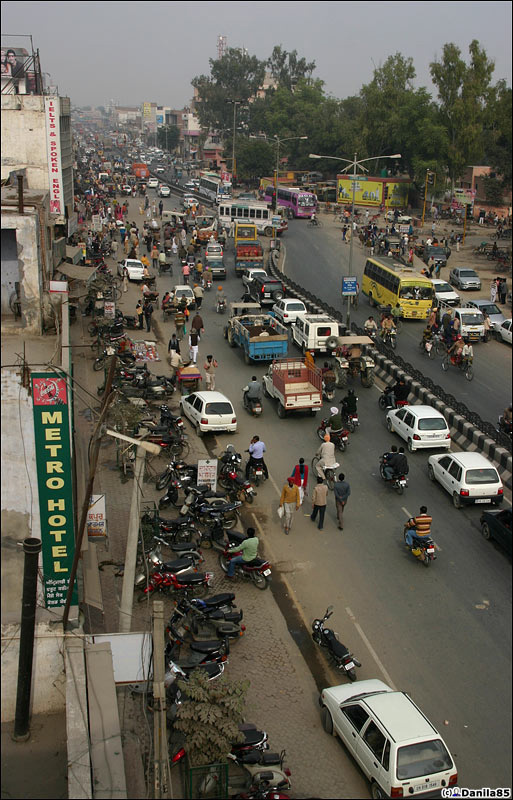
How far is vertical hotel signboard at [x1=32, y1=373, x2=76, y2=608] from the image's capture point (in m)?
9.34

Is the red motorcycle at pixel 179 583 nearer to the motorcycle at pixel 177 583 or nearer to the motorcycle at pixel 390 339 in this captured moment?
the motorcycle at pixel 177 583

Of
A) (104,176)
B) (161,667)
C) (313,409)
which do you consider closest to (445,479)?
(313,409)

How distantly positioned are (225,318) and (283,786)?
25821 mm

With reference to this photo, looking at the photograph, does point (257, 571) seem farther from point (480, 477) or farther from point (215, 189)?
point (215, 189)

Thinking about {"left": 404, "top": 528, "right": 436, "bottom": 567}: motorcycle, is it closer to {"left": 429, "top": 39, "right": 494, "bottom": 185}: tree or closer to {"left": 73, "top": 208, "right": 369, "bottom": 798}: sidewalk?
{"left": 73, "top": 208, "right": 369, "bottom": 798}: sidewalk

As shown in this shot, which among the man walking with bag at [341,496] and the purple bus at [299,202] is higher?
the purple bus at [299,202]

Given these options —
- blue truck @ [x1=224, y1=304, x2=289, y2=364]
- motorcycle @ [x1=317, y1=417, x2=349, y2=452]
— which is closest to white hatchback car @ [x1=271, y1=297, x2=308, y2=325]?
blue truck @ [x1=224, y1=304, x2=289, y2=364]

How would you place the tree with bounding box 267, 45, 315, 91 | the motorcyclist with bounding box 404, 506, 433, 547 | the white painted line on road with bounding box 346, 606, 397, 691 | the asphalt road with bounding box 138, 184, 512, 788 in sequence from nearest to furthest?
the asphalt road with bounding box 138, 184, 512, 788 → the white painted line on road with bounding box 346, 606, 397, 691 → the motorcyclist with bounding box 404, 506, 433, 547 → the tree with bounding box 267, 45, 315, 91

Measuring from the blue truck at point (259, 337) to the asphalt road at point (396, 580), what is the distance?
370 cm

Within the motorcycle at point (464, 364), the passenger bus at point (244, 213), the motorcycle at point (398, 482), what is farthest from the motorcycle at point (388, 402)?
the passenger bus at point (244, 213)

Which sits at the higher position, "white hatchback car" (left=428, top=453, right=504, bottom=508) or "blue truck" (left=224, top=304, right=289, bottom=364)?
"blue truck" (left=224, top=304, right=289, bottom=364)

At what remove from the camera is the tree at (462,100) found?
43.4 m

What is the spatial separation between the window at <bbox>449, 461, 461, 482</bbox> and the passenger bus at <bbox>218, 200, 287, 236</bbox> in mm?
39693

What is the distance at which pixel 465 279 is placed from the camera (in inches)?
1587
